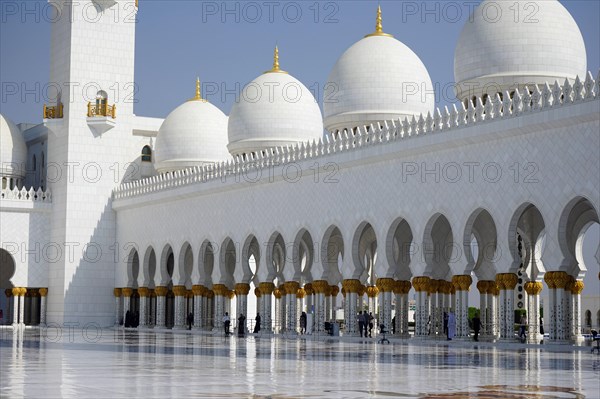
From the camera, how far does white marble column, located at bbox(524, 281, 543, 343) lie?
1858 cm

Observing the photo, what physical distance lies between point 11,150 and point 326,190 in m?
13.9

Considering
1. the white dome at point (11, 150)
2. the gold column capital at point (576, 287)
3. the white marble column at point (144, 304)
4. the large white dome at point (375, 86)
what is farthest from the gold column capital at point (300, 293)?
the white dome at point (11, 150)

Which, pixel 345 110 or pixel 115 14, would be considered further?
pixel 115 14

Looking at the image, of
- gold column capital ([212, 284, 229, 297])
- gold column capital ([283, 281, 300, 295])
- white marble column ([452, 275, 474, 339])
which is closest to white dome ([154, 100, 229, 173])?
gold column capital ([212, 284, 229, 297])

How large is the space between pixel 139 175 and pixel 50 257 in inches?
150

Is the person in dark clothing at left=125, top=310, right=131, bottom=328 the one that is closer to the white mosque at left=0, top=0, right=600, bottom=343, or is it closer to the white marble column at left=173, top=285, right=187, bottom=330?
the white mosque at left=0, top=0, right=600, bottom=343

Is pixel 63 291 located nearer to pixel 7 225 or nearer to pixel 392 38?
pixel 7 225

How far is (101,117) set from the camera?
29.9m

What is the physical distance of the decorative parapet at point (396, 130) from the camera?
17.2 metres

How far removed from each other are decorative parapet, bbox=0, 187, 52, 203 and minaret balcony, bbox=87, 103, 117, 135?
2567 mm

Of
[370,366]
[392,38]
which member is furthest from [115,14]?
[370,366]

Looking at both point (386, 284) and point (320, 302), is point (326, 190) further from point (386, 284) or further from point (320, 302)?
point (386, 284)

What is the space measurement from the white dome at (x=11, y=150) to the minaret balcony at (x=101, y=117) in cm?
391

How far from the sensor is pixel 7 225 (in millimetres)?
30234
